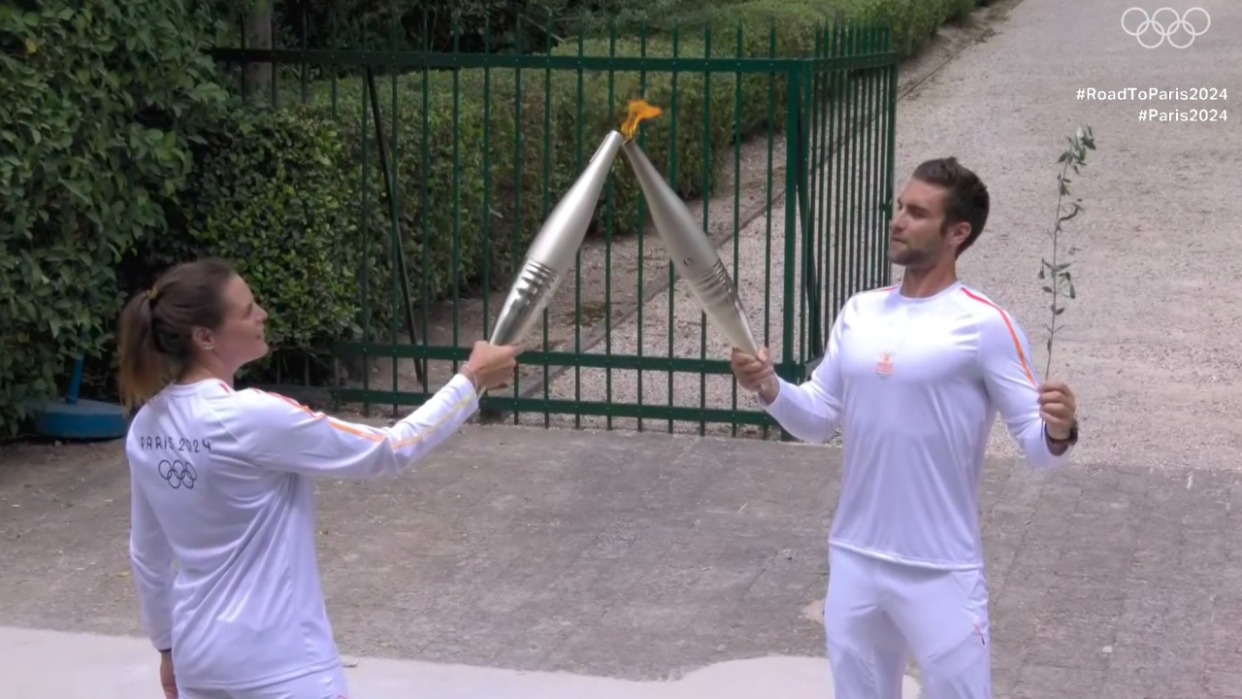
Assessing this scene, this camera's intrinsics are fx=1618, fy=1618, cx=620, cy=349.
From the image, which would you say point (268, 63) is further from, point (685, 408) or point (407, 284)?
point (685, 408)

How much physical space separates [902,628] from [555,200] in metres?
8.03

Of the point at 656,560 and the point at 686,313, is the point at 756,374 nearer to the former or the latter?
the point at 656,560

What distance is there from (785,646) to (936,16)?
17884 millimetres

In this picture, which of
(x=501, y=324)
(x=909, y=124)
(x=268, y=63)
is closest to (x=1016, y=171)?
(x=909, y=124)

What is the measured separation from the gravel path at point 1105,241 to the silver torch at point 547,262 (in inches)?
188

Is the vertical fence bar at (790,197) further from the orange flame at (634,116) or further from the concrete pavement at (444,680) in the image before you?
the orange flame at (634,116)

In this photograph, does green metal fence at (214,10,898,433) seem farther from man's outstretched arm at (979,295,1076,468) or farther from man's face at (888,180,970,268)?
man's outstretched arm at (979,295,1076,468)

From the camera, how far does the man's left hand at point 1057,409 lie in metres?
3.33

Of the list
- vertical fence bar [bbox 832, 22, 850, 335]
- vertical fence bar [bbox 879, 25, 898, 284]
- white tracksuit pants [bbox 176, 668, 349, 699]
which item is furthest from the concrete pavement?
vertical fence bar [bbox 879, 25, 898, 284]

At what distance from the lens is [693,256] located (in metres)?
3.75

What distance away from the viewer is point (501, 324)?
137 inches

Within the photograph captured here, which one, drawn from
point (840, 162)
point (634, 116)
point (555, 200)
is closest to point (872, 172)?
point (840, 162)

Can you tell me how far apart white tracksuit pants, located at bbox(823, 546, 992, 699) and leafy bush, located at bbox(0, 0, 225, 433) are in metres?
4.44

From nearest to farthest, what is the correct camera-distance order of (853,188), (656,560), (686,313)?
(656,560), (853,188), (686,313)
